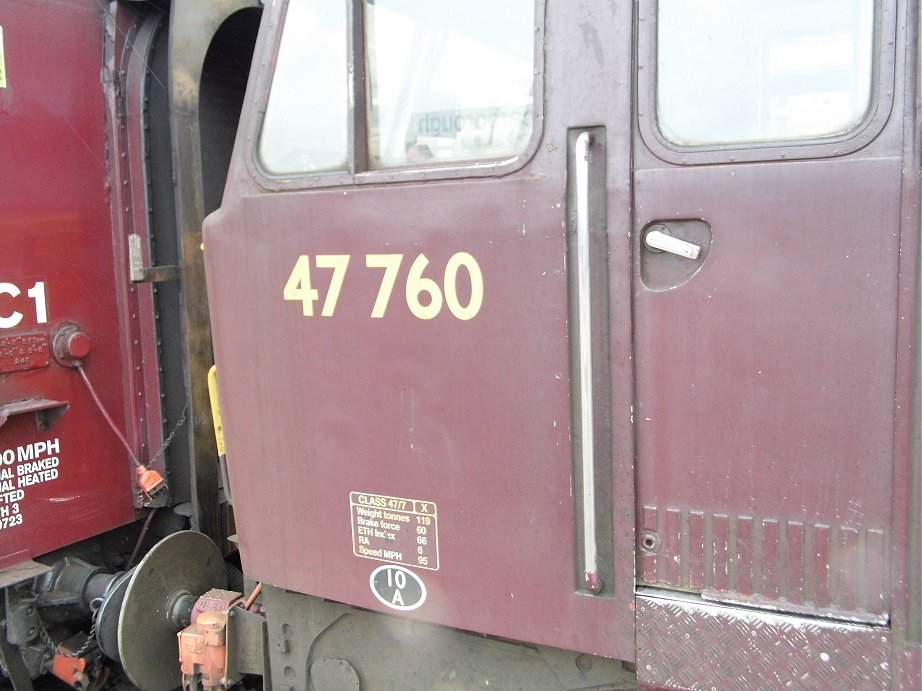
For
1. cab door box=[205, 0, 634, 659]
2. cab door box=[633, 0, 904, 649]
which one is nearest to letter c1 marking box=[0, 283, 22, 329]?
cab door box=[205, 0, 634, 659]

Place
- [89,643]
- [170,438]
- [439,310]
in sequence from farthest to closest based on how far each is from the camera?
[170,438]
[89,643]
[439,310]

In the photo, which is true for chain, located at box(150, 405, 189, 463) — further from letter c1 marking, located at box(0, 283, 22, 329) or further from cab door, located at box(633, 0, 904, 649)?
cab door, located at box(633, 0, 904, 649)

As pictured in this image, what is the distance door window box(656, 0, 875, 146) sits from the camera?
1.57 meters

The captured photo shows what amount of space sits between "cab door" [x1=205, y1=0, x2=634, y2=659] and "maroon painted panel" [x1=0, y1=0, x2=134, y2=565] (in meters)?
1.01

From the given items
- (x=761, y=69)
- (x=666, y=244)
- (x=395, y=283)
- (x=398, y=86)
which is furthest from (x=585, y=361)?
(x=398, y=86)

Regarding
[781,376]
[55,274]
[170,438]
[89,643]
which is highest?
[55,274]

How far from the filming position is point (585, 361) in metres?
1.76

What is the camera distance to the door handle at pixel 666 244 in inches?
65.2

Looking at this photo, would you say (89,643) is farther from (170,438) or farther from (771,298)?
(771,298)

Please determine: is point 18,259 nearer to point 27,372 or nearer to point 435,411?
point 27,372

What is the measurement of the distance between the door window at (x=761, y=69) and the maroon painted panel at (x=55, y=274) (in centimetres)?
224

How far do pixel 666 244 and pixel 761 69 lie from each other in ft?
1.27

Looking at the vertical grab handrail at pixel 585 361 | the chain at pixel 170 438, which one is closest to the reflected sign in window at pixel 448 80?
the vertical grab handrail at pixel 585 361

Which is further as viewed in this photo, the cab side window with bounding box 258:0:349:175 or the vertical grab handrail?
the cab side window with bounding box 258:0:349:175
